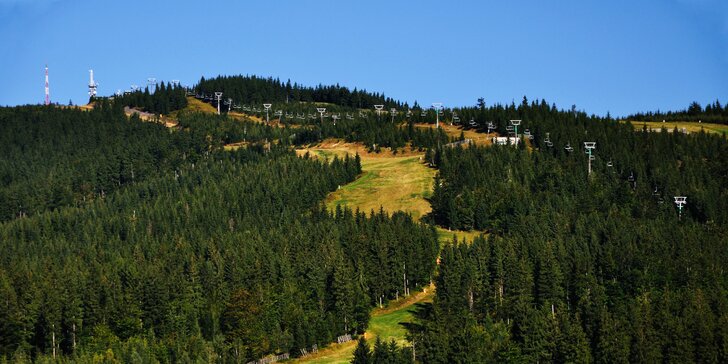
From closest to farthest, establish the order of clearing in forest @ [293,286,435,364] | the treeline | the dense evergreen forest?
1. the treeline
2. the dense evergreen forest
3. clearing in forest @ [293,286,435,364]

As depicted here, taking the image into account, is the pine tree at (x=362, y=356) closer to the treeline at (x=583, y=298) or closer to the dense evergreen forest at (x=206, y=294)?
the treeline at (x=583, y=298)

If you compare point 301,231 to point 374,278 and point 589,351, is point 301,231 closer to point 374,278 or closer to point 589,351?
point 374,278

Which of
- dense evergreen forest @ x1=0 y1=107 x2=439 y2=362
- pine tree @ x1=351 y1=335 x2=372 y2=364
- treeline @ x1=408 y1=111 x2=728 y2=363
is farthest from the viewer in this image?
dense evergreen forest @ x1=0 y1=107 x2=439 y2=362

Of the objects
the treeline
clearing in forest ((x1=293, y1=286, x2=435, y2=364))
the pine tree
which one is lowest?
clearing in forest ((x1=293, y1=286, x2=435, y2=364))

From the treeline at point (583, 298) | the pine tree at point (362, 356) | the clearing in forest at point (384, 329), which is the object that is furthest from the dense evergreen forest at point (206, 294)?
the pine tree at point (362, 356)

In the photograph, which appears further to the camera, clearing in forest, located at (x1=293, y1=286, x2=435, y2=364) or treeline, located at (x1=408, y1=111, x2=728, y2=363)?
clearing in forest, located at (x1=293, y1=286, x2=435, y2=364)

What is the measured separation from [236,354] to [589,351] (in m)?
41.9

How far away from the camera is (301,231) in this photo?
19462 centimetres

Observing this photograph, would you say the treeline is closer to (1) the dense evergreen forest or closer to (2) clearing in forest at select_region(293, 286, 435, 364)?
(2) clearing in forest at select_region(293, 286, 435, 364)

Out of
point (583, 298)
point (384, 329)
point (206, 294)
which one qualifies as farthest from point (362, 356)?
point (206, 294)

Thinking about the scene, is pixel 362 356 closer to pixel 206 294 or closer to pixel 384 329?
pixel 384 329

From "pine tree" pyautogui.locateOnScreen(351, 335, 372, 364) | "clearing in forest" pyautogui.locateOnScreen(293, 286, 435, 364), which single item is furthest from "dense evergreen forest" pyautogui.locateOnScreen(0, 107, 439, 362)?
"pine tree" pyautogui.locateOnScreen(351, 335, 372, 364)

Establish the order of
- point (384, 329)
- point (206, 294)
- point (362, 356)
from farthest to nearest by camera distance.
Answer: point (206, 294), point (384, 329), point (362, 356)

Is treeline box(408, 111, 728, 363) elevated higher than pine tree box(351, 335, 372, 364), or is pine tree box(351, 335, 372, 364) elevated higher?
treeline box(408, 111, 728, 363)
